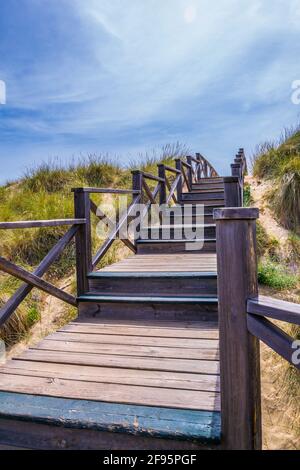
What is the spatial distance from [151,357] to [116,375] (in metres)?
0.32

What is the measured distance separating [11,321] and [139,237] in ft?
6.97

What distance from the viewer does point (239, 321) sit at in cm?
143

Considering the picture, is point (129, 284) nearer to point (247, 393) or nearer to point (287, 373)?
point (287, 373)

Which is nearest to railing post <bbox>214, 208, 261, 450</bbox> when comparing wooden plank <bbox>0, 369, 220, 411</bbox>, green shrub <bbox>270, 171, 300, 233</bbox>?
wooden plank <bbox>0, 369, 220, 411</bbox>

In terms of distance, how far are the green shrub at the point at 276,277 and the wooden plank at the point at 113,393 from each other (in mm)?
3373

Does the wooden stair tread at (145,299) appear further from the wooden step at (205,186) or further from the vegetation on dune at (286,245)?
the wooden step at (205,186)

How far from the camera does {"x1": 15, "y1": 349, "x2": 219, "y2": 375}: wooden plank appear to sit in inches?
86.6

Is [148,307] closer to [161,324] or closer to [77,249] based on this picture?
[161,324]

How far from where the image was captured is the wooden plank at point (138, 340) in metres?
2.55

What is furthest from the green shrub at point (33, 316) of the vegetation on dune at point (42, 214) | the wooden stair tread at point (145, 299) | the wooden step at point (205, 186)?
the wooden step at point (205, 186)

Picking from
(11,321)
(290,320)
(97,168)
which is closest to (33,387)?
(290,320)

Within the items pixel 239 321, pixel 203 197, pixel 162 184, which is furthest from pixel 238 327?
pixel 203 197

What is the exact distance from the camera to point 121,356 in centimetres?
242
